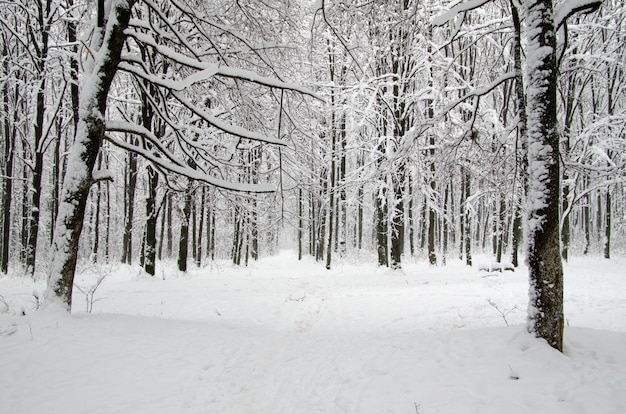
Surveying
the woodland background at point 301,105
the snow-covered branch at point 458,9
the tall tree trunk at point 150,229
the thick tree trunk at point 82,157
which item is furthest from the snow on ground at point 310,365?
the tall tree trunk at point 150,229

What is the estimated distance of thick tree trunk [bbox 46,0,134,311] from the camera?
5.04 metres

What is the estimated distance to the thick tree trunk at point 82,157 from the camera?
5039mm

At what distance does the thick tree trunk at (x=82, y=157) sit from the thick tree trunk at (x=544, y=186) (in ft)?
19.5

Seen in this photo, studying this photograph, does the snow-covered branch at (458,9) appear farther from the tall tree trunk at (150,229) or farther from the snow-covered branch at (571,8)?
the tall tree trunk at (150,229)

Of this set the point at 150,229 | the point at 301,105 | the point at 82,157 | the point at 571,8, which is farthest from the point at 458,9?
the point at 150,229

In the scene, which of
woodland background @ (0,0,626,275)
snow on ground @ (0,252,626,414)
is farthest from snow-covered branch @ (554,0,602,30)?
snow on ground @ (0,252,626,414)

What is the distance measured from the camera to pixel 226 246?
42.5 metres

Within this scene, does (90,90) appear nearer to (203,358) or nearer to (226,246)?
(203,358)

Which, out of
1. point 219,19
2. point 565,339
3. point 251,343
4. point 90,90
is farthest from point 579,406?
point 219,19

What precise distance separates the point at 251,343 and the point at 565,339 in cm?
450

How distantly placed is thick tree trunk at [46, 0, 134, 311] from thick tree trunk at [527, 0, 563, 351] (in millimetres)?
5952

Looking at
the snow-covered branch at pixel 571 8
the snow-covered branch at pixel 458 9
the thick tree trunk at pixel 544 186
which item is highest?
the snow-covered branch at pixel 458 9

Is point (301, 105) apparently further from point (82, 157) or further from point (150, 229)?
point (150, 229)

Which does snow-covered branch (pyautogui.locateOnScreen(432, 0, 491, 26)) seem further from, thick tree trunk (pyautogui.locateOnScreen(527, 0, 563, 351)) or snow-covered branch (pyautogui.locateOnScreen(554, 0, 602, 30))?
snow-covered branch (pyautogui.locateOnScreen(554, 0, 602, 30))
